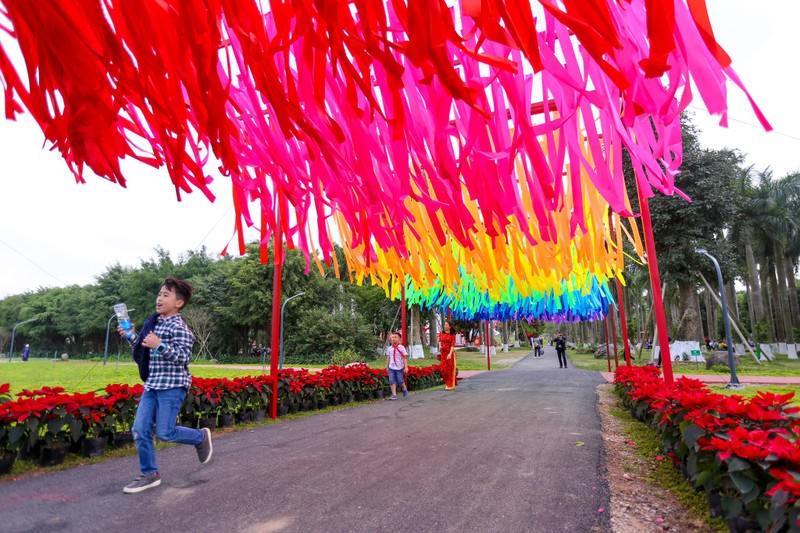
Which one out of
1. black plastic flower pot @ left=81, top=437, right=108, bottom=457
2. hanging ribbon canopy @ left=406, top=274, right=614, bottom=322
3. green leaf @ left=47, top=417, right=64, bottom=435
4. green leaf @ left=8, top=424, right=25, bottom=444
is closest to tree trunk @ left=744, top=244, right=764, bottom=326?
hanging ribbon canopy @ left=406, top=274, right=614, bottom=322

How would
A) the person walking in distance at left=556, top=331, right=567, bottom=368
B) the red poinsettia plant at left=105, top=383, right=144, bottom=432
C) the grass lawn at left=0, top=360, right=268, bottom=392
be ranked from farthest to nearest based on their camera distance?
the person walking in distance at left=556, top=331, right=567, bottom=368 < the grass lawn at left=0, top=360, right=268, bottom=392 < the red poinsettia plant at left=105, top=383, right=144, bottom=432

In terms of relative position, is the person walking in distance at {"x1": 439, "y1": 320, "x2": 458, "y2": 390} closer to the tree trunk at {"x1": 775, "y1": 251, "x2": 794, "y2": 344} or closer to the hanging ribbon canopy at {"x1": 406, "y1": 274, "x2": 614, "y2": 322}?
the hanging ribbon canopy at {"x1": 406, "y1": 274, "x2": 614, "y2": 322}

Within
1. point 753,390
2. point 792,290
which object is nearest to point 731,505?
point 753,390

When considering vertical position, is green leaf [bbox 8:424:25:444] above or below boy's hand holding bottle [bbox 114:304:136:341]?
below

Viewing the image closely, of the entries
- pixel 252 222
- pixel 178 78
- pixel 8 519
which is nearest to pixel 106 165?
pixel 178 78

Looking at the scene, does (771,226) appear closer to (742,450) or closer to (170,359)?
(742,450)

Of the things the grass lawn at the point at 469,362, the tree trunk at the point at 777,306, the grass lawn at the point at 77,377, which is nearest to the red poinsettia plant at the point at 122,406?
the grass lawn at the point at 77,377

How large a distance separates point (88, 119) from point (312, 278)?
31.8m

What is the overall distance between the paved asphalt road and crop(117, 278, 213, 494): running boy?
0.88ft

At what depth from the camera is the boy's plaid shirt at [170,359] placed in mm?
3346

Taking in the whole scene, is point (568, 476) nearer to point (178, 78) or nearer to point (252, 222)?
point (252, 222)

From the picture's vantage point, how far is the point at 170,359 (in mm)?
3336

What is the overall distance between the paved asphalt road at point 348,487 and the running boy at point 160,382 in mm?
269

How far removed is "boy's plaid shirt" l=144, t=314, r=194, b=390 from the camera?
3.35 meters
